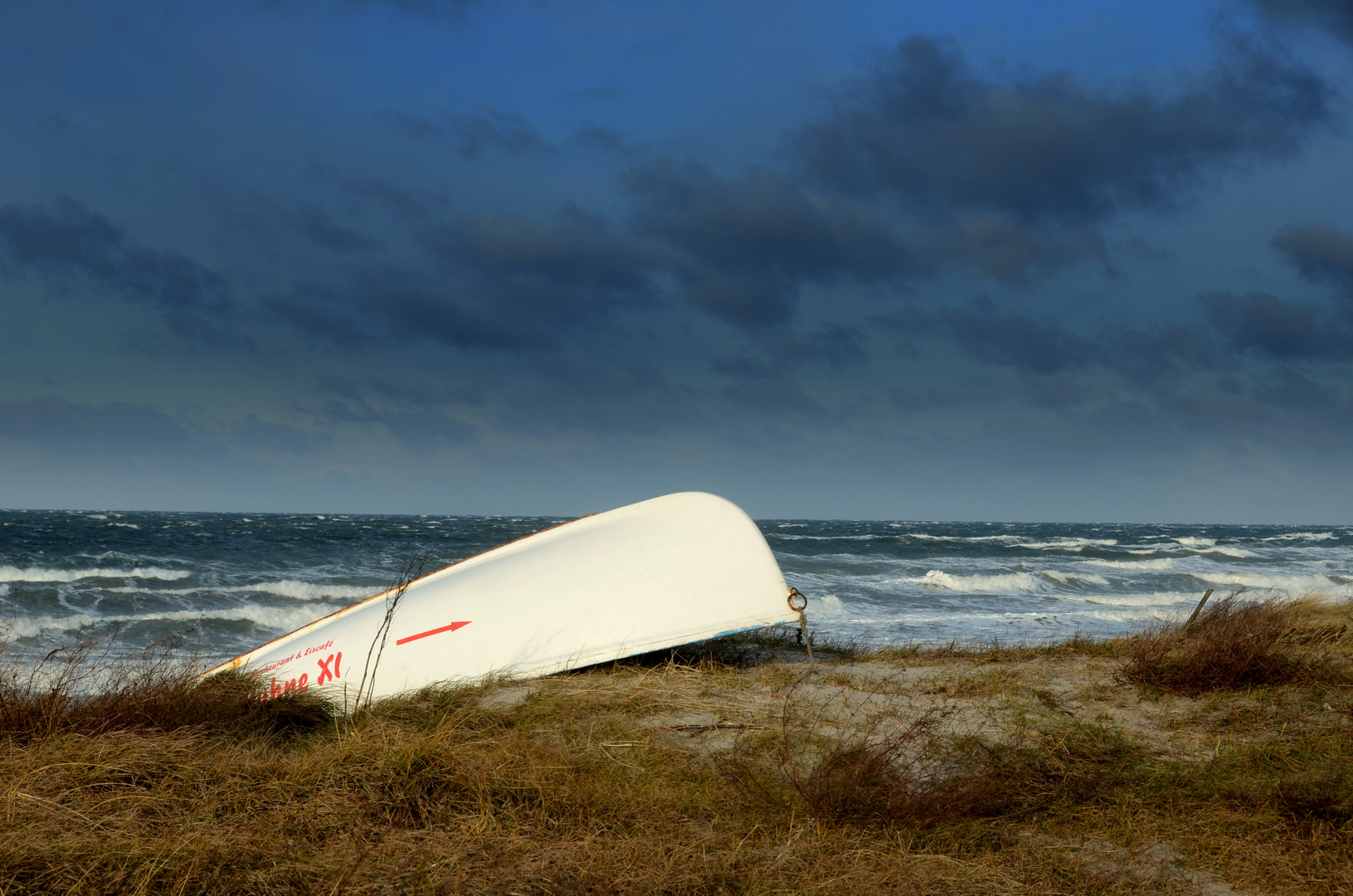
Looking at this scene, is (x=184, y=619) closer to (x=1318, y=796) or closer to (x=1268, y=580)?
(x=1318, y=796)

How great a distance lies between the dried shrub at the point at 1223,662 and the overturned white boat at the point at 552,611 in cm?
230

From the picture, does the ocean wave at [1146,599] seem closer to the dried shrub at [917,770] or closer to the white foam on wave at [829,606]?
the white foam on wave at [829,606]

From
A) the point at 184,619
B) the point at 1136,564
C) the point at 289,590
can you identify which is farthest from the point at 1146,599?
the point at 184,619

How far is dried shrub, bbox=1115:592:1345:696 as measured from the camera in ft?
16.9

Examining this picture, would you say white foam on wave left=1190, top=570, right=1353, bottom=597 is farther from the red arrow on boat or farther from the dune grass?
the red arrow on boat

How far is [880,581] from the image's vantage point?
1877 cm

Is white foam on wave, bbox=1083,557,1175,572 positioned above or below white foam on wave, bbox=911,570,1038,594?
below

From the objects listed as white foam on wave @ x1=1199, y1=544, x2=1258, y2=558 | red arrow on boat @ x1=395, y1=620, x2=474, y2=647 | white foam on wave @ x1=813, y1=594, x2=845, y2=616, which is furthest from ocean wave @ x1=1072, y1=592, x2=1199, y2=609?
white foam on wave @ x1=1199, y1=544, x2=1258, y2=558

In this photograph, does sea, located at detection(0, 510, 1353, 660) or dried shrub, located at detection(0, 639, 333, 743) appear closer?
dried shrub, located at detection(0, 639, 333, 743)

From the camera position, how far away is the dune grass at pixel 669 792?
2.46m

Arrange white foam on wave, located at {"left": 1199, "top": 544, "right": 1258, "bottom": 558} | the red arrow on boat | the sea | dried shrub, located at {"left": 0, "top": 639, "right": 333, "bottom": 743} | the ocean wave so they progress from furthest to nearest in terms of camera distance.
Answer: white foam on wave, located at {"left": 1199, "top": 544, "right": 1258, "bottom": 558}, the ocean wave, the sea, the red arrow on boat, dried shrub, located at {"left": 0, "top": 639, "right": 333, "bottom": 743}

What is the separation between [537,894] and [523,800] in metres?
0.72

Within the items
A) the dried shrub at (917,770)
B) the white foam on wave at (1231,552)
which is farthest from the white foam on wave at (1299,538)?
the dried shrub at (917,770)

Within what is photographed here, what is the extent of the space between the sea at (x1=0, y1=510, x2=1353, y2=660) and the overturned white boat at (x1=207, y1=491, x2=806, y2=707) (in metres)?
0.26
